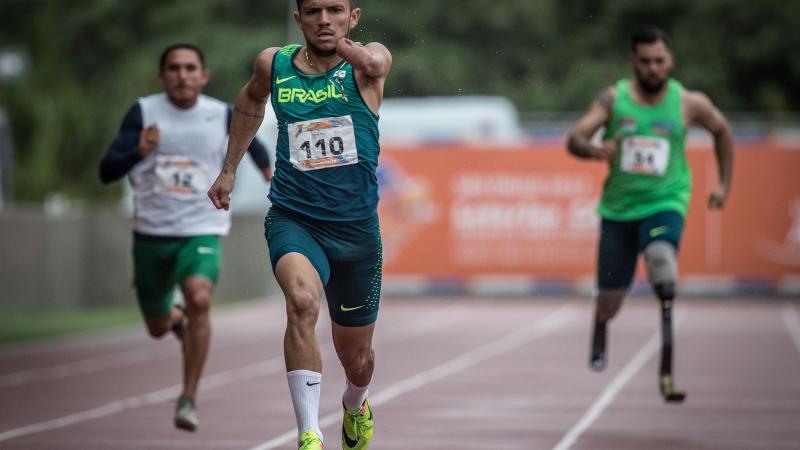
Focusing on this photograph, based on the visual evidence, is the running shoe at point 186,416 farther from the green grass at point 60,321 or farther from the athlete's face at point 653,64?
the green grass at point 60,321

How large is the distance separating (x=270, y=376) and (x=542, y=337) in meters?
5.86

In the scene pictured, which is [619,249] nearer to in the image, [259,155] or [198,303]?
[259,155]

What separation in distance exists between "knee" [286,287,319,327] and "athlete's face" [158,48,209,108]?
3.61 meters

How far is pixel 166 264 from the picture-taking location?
35.0 ft

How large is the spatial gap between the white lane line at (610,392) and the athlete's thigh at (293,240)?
2.30 meters

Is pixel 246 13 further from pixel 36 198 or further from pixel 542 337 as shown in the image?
pixel 542 337

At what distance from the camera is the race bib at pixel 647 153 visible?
1094 centimetres

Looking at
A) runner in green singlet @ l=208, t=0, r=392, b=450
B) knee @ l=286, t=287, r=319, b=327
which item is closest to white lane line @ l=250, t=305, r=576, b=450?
runner in green singlet @ l=208, t=0, r=392, b=450

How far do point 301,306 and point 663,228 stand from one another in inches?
171

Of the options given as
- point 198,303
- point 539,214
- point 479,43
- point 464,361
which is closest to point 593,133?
point 198,303

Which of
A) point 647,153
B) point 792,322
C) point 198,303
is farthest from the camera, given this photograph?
point 792,322

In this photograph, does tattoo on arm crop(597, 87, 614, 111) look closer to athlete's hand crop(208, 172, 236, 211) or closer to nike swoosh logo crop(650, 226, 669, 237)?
nike swoosh logo crop(650, 226, 669, 237)

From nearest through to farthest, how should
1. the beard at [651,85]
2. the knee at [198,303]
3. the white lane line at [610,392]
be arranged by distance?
the white lane line at [610,392] → the knee at [198,303] → the beard at [651,85]

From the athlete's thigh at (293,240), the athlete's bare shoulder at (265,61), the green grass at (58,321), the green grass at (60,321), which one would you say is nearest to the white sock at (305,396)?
the athlete's thigh at (293,240)
